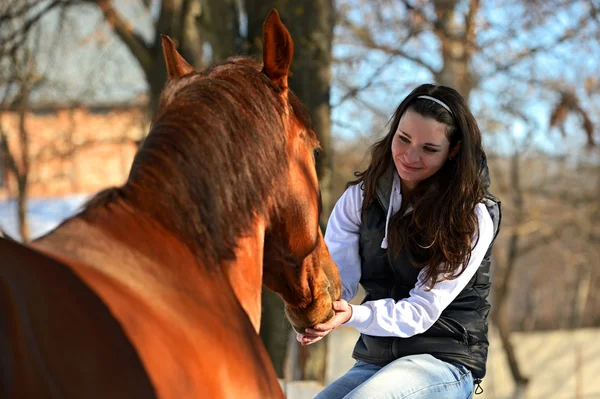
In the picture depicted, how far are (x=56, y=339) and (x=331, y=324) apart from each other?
4.31ft

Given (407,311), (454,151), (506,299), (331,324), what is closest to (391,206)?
(454,151)

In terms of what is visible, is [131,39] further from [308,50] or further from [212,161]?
[212,161]

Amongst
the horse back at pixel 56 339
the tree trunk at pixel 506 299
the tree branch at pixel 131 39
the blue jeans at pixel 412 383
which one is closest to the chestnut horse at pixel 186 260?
the horse back at pixel 56 339

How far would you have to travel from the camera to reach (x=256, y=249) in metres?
2.14

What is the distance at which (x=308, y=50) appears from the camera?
590 cm

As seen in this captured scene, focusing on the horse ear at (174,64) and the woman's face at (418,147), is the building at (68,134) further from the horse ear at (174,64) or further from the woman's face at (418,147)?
the horse ear at (174,64)

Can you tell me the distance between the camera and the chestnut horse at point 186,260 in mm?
1341

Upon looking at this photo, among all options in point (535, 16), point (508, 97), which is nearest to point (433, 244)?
point (535, 16)

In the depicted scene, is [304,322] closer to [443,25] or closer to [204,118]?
[204,118]

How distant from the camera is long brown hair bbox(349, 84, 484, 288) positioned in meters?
2.70

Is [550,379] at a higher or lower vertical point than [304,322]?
lower

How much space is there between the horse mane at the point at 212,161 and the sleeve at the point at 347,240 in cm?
87

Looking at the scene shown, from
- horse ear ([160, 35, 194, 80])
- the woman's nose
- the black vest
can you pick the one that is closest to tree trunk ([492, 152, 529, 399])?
the black vest

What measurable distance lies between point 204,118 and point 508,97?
12.3 meters
